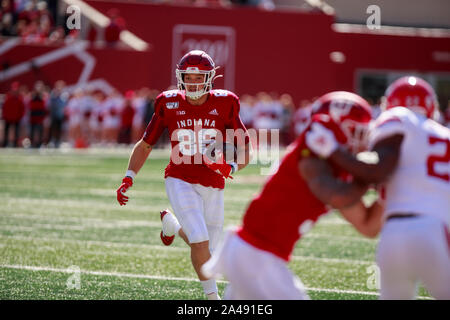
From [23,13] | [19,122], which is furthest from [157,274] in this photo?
[23,13]

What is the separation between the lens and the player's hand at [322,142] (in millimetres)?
3635

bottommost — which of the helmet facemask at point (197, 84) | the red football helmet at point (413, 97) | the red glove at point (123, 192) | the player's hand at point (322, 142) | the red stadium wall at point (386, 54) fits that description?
the red glove at point (123, 192)

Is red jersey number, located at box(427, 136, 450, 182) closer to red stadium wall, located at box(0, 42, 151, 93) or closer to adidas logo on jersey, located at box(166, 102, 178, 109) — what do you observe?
adidas logo on jersey, located at box(166, 102, 178, 109)

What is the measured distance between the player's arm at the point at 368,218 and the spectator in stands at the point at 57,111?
1998cm

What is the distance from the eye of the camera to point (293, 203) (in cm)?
379

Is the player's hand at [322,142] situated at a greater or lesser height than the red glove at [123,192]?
greater

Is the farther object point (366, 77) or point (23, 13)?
point (366, 77)

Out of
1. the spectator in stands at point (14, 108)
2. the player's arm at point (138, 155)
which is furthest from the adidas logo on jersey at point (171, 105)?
the spectator in stands at point (14, 108)

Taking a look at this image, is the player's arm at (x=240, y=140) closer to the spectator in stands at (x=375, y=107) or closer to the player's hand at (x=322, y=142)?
the player's hand at (x=322, y=142)

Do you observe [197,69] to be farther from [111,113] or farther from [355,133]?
[111,113]

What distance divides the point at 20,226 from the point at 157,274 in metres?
3.09

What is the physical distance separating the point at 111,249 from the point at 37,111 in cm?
1521

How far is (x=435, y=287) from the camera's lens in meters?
3.74
